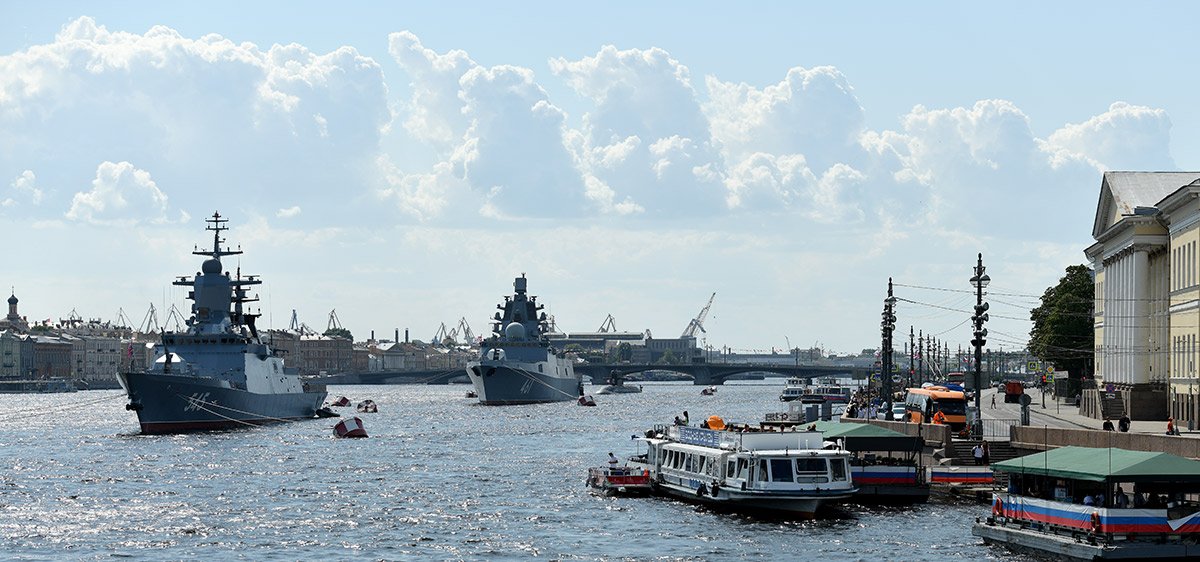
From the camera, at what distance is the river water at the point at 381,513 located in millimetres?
54125

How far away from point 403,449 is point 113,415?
76579mm

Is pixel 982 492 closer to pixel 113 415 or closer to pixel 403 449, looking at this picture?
pixel 403 449

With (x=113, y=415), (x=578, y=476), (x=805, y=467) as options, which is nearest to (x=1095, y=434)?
(x=805, y=467)

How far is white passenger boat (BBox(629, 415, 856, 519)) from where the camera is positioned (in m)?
60.2

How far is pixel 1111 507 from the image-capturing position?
46875mm

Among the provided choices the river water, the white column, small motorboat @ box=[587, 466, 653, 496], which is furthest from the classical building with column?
small motorboat @ box=[587, 466, 653, 496]

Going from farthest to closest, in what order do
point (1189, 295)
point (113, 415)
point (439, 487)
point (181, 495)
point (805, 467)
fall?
point (113, 415) → point (1189, 295) → point (439, 487) → point (181, 495) → point (805, 467)

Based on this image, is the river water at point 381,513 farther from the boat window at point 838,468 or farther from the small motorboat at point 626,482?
the boat window at point 838,468

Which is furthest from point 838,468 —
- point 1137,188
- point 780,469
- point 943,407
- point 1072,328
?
point 1072,328

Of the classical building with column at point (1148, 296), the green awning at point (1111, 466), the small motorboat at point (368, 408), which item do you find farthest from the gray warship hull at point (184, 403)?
the green awning at point (1111, 466)

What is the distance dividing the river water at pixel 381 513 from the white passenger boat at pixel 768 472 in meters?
0.78

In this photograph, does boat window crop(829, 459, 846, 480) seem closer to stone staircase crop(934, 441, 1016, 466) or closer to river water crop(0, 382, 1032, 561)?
river water crop(0, 382, 1032, 561)

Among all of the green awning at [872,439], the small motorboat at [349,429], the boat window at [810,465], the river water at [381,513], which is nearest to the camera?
the river water at [381,513]

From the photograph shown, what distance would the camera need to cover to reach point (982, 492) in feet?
218
